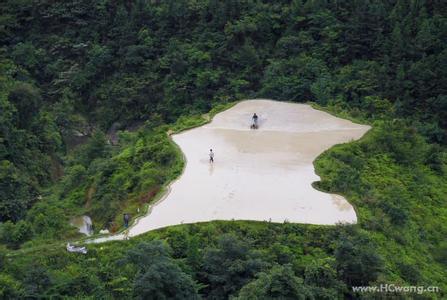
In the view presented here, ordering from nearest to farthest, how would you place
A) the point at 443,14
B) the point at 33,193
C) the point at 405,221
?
1. the point at 405,221
2. the point at 33,193
3. the point at 443,14

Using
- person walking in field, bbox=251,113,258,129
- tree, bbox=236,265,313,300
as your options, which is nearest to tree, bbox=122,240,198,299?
tree, bbox=236,265,313,300

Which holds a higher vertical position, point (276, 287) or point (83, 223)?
point (276, 287)

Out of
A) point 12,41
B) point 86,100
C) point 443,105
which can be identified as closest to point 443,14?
point 443,105

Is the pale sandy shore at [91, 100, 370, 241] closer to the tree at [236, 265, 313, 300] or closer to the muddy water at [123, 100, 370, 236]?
the muddy water at [123, 100, 370, 236]

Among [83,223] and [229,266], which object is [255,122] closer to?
[83,223]

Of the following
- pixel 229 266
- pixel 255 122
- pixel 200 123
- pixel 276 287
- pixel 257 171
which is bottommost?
pixel 229 266

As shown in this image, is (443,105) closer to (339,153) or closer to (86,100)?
(339,153)

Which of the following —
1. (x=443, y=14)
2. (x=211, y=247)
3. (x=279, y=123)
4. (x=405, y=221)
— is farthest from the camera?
(x=443, y=14)

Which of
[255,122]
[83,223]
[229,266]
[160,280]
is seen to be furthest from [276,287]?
[255,122]
